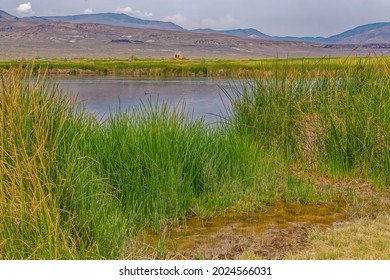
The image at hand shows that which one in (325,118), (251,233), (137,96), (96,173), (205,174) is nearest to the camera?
(251,233)

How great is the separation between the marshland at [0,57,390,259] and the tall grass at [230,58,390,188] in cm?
2

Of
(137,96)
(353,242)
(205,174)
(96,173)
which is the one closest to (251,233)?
(353,242)

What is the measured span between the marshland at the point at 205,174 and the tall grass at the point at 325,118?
0.02 m

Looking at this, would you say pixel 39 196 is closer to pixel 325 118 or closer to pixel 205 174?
pixel 205 174

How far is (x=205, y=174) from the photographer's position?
6.50 meters

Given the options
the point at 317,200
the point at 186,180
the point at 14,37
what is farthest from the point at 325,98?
the point at 14,37

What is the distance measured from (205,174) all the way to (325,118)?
88.6 inches

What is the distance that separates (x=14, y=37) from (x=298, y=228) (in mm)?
153421

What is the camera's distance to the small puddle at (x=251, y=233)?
195 inches

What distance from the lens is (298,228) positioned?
569 cm

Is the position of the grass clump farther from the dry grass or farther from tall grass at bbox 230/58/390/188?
tall grass at bbox 230/58/390/188

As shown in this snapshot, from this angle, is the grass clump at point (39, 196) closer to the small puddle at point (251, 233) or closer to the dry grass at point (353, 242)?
the small puddle at point (251, 233)

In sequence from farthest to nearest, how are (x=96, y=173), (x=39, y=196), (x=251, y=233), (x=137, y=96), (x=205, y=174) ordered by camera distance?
(x=137, y=96) → (x=205, y=174) → (x=96, y=173) → (x=251, y=233) → (x=39, y=196)
